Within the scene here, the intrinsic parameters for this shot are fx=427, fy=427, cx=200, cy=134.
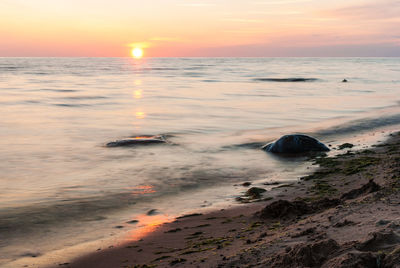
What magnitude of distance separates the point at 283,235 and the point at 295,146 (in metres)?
6.54

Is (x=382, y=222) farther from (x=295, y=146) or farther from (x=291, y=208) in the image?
(x=295, y=146)

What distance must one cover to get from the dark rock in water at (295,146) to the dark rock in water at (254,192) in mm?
3566

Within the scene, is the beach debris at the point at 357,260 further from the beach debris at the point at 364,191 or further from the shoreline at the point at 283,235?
the beach debris at the point at 364,191

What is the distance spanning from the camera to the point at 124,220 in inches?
242

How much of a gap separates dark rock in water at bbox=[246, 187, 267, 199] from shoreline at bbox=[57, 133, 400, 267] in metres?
0.12

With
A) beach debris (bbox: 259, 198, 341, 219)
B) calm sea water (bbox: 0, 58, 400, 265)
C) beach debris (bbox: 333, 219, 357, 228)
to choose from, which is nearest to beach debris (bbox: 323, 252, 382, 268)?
beach debris (bbox: 333, 219, 357, 228)

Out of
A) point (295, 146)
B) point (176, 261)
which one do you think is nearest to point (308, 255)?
point (176, 261)

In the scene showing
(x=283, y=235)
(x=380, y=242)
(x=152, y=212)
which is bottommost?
(x=152, y=212)

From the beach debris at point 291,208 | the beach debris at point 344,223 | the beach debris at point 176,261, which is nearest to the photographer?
the beach debris at point 344,223

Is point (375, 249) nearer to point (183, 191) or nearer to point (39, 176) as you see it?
point (183, 191)

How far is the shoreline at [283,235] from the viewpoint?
344 centimetres

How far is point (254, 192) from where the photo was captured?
7113mm

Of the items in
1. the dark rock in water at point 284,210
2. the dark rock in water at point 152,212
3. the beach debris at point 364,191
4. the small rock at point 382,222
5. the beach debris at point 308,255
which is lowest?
the dark rock in water at point 152,212

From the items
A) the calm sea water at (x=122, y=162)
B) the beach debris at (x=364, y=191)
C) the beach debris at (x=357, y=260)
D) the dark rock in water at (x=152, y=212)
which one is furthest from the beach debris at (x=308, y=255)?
the dark rock in water at (x=152, y=212)
